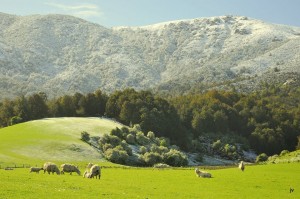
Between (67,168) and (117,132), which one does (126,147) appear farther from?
(67,168)

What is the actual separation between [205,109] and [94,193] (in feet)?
483

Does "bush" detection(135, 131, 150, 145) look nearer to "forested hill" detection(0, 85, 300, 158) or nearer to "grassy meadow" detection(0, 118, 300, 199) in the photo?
"grassy meadow" detection(0, 118, 300, 199)

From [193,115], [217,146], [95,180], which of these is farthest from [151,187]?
[193,115]

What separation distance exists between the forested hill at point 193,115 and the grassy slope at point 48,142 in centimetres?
2398

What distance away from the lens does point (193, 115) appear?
17700 centimetres

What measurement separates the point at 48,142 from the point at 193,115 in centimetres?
8480

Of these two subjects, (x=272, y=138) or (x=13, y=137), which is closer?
(x=13, y=137)

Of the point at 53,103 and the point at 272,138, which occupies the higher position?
the point at 53,103

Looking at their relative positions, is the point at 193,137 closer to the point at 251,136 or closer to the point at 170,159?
the point at 251,136

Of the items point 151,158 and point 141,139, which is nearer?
point 151,158

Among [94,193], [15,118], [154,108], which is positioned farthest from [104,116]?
[94,193]

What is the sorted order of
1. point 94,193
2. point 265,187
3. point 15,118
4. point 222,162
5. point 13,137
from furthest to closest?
point 15,118 → point 222,162 → point 13,137 → point 265,187 → point 94,193

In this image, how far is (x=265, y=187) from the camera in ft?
159

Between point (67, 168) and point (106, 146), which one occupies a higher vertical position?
point (67, 168)
